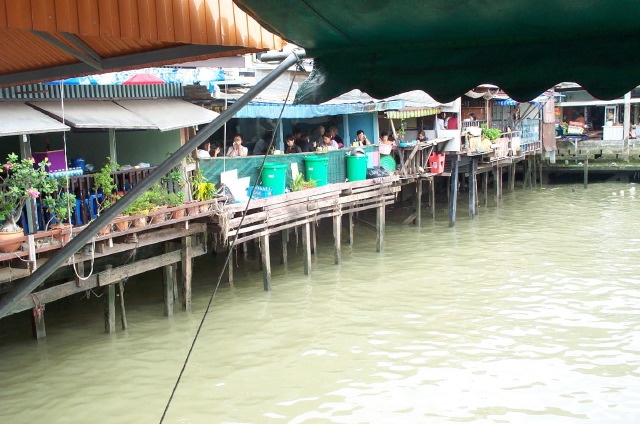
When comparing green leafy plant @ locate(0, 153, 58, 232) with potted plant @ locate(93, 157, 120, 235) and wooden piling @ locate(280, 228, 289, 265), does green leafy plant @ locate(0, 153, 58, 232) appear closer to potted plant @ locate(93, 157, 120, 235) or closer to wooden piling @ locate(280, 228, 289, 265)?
potted plant @ locate(93, 157, 120, 235)

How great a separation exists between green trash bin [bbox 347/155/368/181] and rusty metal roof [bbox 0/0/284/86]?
13.4 meters

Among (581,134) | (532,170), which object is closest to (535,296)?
(532,170)

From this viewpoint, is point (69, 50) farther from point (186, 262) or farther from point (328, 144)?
point (328, 144)

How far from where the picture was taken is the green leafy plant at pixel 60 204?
991 cm

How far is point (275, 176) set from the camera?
15078 millimetres

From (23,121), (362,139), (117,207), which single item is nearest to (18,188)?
(23,121)

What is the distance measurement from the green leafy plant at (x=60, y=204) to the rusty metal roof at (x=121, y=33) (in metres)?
5.49

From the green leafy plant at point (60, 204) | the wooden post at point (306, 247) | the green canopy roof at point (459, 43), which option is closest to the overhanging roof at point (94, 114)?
the green leafy plant at point (60, 204)

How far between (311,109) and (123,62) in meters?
13.1

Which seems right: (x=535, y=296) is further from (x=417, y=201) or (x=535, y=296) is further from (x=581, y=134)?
(x=581, y=134)

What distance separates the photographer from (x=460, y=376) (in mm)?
9820

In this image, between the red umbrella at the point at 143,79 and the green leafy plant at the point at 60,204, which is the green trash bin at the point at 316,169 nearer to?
the red umbrella at the point at 143,79

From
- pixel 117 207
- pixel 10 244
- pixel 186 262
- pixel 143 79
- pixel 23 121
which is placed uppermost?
pixel 143 79

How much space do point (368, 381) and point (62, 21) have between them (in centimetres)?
756
